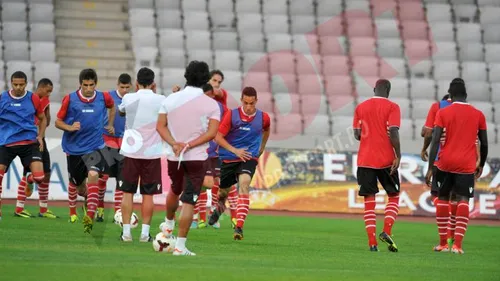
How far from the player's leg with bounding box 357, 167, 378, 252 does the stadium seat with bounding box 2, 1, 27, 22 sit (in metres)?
17.1

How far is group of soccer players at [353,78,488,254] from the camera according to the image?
16.3 meters

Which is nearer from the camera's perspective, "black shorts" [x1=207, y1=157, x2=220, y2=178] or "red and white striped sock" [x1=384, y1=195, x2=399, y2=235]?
"red and white striped sock" [x1=384, y1=195, x2=399, y2=235]

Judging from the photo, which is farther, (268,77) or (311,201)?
(268,77)

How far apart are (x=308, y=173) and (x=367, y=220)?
36.5 feet

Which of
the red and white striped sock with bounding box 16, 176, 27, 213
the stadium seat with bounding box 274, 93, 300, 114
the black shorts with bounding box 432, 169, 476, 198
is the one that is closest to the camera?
the black shorts with bounding box 432, 169, 476, 198

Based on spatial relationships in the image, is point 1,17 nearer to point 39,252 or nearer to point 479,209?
point 479,209

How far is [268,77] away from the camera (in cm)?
3094

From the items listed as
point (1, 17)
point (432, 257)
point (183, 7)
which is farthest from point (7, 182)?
point (432, 257)

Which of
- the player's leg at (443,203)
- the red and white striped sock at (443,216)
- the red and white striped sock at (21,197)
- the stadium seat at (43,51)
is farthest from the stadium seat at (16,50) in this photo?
the red and white striped sock at (443,216)

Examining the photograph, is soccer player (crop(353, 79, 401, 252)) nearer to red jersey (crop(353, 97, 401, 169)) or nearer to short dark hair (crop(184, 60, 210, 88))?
red jersey (crop(353, 97, 401, 169))

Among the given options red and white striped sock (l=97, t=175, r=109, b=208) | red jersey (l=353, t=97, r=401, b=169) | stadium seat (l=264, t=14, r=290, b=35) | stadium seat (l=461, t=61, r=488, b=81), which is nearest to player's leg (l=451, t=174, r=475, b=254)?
red jersey (l=353, t=97, r=401, b=169)

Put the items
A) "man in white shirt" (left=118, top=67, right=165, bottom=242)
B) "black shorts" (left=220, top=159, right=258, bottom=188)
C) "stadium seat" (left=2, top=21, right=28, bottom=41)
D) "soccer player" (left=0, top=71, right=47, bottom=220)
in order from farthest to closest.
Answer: "stadium seat" (left=2, top=21, right=28, bottom=41), "soccer player" (left=0, top=71, right=47, bottom=220), "black shorts" (left=220, top=159, right=258, bottom=188), "man in white shirt" (left=118, top=67, right=165, bottom=242)

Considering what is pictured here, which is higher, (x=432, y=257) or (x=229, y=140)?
(x=229, y=140)

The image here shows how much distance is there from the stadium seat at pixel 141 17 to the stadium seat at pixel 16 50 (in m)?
3.20
